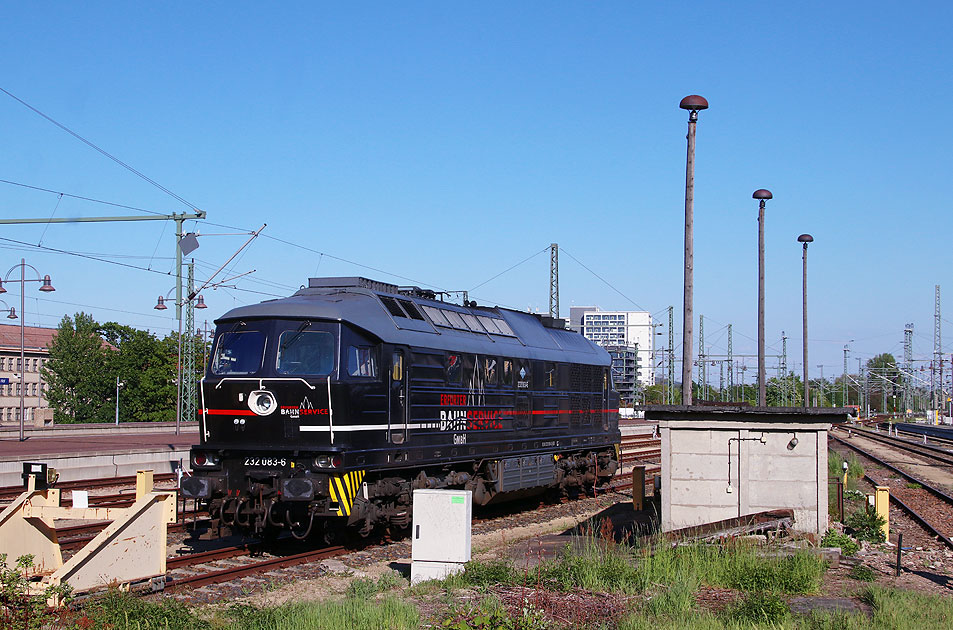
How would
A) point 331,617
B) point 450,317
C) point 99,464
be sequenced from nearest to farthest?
point 331,617, point 450,317, point 99,464

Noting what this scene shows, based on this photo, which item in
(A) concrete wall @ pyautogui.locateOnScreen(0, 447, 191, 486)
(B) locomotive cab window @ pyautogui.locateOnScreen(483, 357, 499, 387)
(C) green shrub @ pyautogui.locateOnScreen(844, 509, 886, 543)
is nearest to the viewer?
(C) green shrub @ pyautogui.locateOnScreen(844, 509, 886, 543)

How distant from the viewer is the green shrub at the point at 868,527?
16.4 metres

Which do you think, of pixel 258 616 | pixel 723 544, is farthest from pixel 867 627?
pixel 258 616

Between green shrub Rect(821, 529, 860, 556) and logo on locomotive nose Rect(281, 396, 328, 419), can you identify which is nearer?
logo on locomotive nose Rect(281, 396, 328, 419)

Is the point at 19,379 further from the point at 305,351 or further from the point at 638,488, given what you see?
the point at 305,351

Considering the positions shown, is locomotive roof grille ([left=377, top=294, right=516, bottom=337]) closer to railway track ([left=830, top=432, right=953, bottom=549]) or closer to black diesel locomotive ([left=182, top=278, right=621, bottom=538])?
black diesel locomotive ([left=182, top=278, right=621, bottom=538])

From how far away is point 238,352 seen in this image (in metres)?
14.6

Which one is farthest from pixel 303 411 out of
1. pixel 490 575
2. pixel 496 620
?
pixel 496 620

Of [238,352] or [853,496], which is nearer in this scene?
[238,352]

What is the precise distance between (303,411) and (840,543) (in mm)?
8628

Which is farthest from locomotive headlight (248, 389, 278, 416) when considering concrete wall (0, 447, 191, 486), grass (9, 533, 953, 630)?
concrete wall (0, 447, 191, 486)

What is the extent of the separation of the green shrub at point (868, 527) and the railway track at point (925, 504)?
1525mm

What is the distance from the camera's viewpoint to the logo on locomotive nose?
45.6 feet

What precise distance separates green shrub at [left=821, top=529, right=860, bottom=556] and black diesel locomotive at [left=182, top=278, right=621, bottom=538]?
652cm
